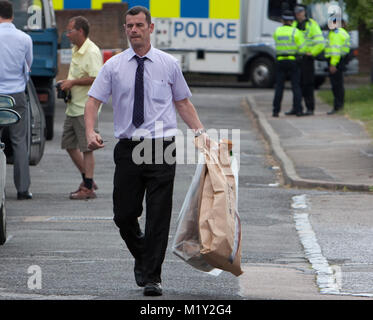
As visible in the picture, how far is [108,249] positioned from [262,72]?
23218mm

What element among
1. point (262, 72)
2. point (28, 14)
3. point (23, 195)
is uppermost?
point (28, 14)

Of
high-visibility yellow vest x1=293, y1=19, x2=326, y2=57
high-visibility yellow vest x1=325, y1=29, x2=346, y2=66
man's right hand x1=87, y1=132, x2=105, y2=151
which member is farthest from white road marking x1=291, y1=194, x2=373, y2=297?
high-visibility yellow vest x1=325, y1=29, x2=346, y2=66

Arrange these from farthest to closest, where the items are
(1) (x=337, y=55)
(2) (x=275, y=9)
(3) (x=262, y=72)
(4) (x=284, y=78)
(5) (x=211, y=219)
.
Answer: (3) (x=262, y=72), (2) (x=275, y=9), (1) (x=337, y=55), (4) (x=284, y=78), (5) (x=211, y=219)

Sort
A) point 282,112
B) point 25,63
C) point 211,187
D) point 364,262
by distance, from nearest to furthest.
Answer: point 211,187 → point 364,262 → point 25,63 → point 282,112

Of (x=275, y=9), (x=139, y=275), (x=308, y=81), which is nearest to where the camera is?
(x=139, y=275)

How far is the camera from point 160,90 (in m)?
6.95

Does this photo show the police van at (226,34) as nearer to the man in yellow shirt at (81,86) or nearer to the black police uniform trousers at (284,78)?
the black police uniform trousers at (284,78)

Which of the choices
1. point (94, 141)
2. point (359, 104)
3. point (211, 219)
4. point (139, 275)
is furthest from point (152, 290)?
point (359, 104)

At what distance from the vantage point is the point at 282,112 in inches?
911

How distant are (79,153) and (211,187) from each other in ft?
17.5

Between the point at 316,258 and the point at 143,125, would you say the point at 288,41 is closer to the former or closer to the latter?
the point at 316,258
